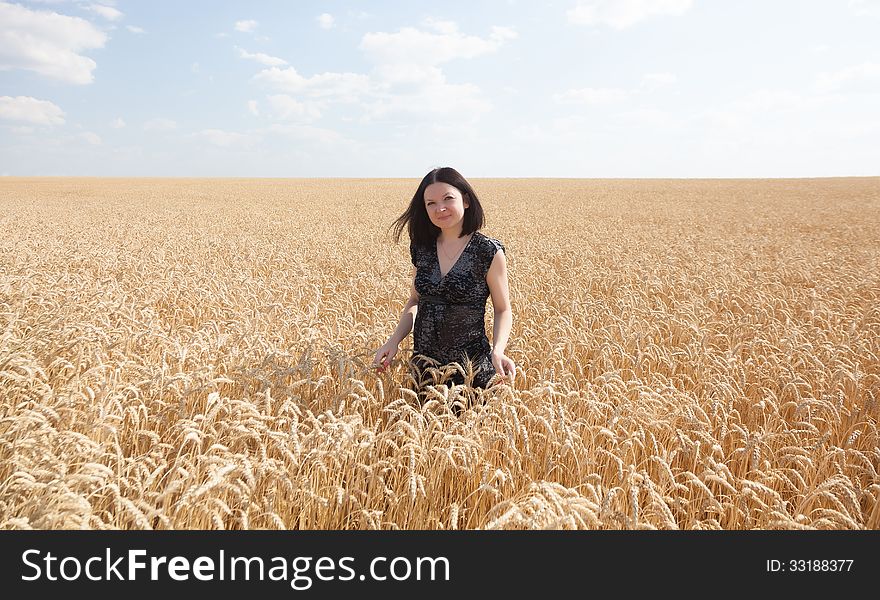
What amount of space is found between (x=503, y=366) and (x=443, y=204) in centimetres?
101

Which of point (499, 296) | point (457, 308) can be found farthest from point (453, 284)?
point (499, 296)

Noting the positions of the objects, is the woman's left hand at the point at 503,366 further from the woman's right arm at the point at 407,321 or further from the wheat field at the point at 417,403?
the woman's right arm at the point at 407,321

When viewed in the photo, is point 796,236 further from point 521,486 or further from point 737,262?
point 521,486

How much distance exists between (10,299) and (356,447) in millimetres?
4676

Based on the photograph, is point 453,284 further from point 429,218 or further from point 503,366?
point 503,366

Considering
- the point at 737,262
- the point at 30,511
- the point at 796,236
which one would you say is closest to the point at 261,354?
the point at 30,511

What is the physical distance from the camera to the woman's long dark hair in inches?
121

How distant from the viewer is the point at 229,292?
6.21 m

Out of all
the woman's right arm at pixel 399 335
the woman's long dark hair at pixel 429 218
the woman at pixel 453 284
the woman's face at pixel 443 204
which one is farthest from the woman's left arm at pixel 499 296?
the woman's right arm at pixel 399 335

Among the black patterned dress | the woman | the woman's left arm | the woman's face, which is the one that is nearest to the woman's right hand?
the woman

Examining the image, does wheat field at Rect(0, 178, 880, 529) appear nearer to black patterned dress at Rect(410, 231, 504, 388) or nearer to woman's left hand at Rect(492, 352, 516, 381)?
woman's left hand at Rect(492, 352, 516, 381)

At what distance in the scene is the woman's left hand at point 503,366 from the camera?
2.86m

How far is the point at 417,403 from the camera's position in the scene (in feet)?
10.0

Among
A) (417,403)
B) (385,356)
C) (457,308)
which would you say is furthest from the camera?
(457,308)
